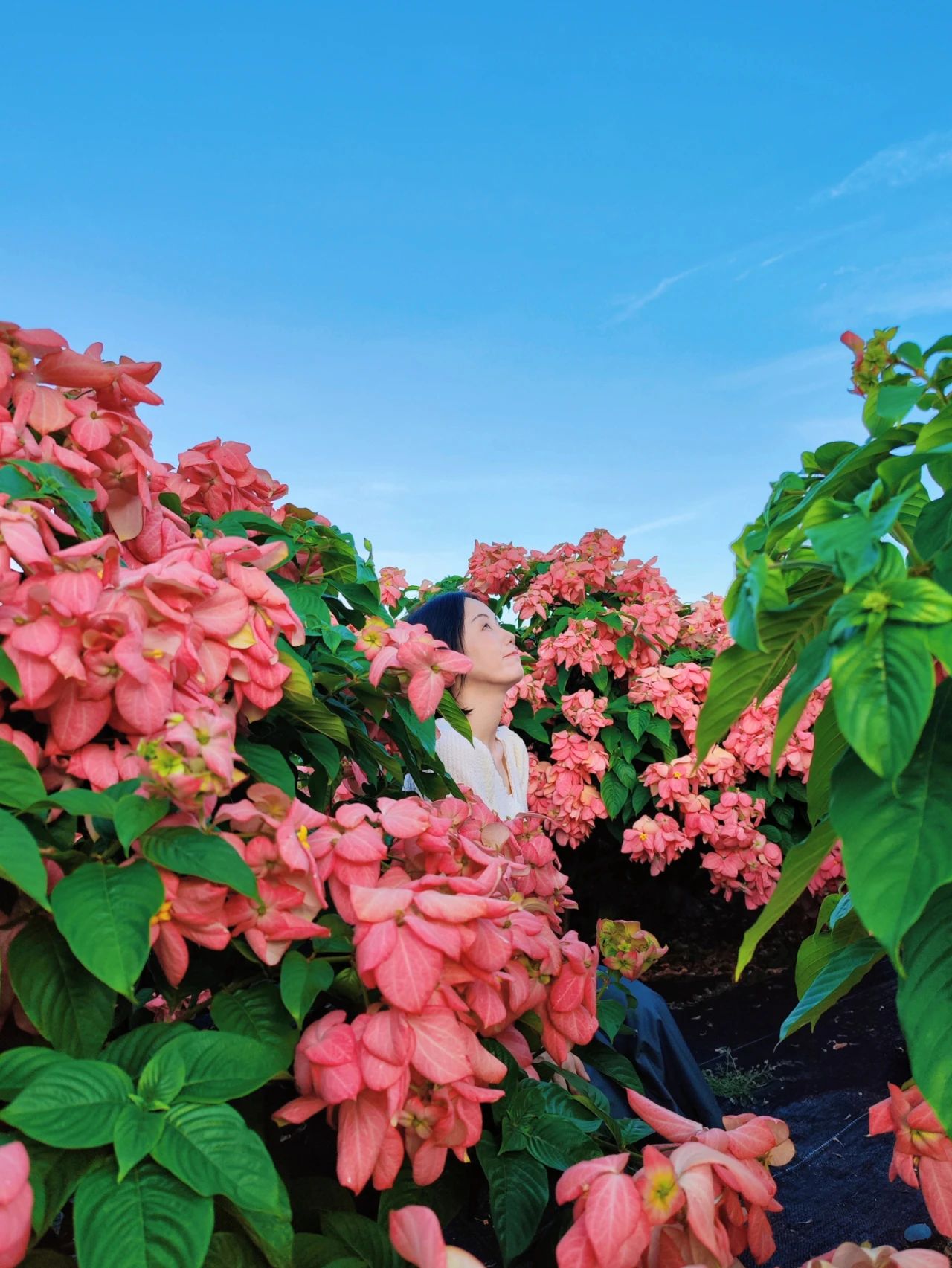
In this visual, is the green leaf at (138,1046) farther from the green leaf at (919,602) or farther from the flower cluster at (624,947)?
the flower cluster at (624,947)

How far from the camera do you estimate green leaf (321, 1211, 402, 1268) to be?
1.04m

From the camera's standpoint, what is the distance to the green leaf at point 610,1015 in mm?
1509

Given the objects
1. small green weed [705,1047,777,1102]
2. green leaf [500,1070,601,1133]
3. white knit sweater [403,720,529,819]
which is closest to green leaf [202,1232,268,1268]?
green leaf [500,1070,601,1133]

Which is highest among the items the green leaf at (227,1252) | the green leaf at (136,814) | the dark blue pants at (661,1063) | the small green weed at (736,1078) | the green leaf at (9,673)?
the green leaf at (9,673)

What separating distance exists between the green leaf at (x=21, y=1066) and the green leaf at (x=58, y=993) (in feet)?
0.18

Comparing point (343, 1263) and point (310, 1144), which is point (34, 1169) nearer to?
point (343, 1263)

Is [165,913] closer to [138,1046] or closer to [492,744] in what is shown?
[138,1046]

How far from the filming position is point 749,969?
5012 mm

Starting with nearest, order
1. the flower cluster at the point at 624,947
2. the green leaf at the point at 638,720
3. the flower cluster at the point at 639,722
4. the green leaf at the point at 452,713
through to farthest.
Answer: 1. the green leaf at the point at 452,713
2. the flower cluster at the point at 624,947
3. the flower cluster at the point at 639,722
4. the green leaf at the point at 638,720

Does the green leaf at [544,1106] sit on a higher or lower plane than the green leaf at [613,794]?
lower

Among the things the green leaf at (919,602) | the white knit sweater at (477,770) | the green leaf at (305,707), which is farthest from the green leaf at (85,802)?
the white knit sweater at (477,770)

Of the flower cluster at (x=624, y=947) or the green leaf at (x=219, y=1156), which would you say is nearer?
the green leaf at (x=219, y=1156)

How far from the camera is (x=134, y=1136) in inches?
30.7

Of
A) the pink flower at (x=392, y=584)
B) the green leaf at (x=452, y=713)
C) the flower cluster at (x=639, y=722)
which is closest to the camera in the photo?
the green leaf at (x=452, y=713)
